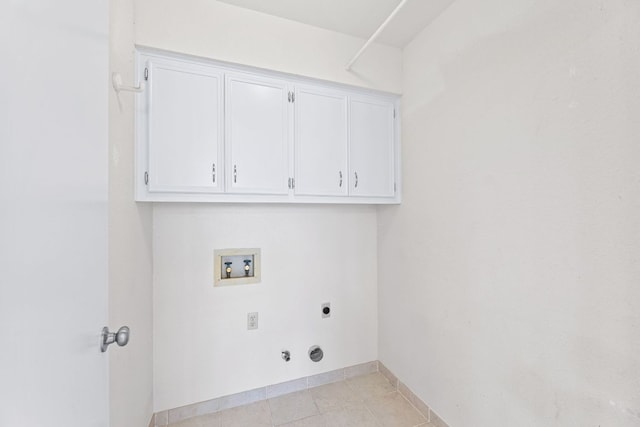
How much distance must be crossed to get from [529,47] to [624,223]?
83 cm

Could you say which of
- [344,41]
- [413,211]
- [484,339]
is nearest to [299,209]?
[413,211]

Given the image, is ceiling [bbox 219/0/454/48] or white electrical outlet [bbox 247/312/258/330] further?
white electrical outlet [bbox 247/312/258/330]

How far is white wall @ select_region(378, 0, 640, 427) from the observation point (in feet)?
3.02

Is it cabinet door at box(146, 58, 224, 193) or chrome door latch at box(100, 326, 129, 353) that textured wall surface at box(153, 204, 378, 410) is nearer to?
cabinet door at box(146, 58, 224, 193)

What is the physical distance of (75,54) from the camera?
0.63 metres

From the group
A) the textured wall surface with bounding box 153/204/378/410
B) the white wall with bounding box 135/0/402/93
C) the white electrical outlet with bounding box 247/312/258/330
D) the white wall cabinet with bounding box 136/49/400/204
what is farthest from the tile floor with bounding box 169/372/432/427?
the white wall with bounding box 135/0/402/93

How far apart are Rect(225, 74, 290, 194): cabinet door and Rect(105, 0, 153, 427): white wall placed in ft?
1.67

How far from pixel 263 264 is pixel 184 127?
107cm

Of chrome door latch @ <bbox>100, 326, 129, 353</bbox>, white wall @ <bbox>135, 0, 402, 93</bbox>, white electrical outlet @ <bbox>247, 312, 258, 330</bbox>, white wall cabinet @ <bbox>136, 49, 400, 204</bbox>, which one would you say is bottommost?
white electrical outlet @ <bbox>247, 312, 258, 330</bbox>

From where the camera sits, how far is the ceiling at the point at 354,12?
1.59 m

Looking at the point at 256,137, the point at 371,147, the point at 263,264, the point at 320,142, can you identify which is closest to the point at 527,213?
the point at 371,147

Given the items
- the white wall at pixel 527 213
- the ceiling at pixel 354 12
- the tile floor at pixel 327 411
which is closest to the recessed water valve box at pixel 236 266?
the tile floor at pixel 327 411

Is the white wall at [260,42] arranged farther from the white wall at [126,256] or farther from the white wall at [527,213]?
the white wall at [527,213]

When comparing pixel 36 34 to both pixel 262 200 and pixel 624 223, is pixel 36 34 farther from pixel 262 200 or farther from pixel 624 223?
pixel 624 223
